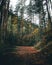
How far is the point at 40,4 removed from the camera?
800 inches

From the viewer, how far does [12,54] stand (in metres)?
13.6

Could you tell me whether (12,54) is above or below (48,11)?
below

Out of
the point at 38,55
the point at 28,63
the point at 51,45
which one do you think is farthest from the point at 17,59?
the point at 51,45

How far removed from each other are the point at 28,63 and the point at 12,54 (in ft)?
5.92

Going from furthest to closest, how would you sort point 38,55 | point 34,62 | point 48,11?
point 48,11 → point 38,55 → point 34,62

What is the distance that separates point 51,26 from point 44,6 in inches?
123

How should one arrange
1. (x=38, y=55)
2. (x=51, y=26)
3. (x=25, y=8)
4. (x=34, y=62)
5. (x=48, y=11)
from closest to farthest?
(x=34, y=62) < (x=38, y=55) < (x=51, y=26) < (x=48, y=11) < (x=25, y=8)

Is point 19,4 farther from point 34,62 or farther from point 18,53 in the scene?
point 34,62

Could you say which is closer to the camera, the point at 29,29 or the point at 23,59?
A: the point at 23,59

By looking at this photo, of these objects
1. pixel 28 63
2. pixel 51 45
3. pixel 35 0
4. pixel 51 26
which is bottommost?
pixel 28 63

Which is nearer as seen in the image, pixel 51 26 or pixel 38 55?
pixel 38 55

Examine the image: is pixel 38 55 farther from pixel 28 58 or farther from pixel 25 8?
pixel 25 8

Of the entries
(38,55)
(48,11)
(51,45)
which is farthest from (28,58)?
(48,11)

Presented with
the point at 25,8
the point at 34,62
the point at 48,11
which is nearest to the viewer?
the point at 34,62
